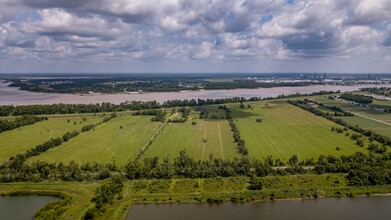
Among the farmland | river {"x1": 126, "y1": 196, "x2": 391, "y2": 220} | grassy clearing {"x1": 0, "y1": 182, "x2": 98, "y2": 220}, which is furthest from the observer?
the farmland

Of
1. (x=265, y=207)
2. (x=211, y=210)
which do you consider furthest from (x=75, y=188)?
(x=265, y=207)

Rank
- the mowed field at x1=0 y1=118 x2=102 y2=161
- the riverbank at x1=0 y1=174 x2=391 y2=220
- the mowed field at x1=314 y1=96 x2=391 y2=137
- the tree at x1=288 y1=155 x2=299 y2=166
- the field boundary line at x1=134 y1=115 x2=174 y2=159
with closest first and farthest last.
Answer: the riverbank at x1=0 y1=174 x2=391 y2=220
the tree at x1=288 y1=155 x2=299 y2=166
the field boundary line at x1=134 y1=115 x2=174 y2=159
the mowed field at x1=0 y1=118 x2=102 y2=161
the mowed field at x1=314 y1=96 x2=391 y2=137

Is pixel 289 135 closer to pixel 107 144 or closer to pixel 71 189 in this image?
pixel 107 144

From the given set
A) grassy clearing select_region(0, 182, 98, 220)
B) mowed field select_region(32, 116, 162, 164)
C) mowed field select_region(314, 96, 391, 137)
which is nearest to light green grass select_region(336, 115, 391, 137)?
mowed field select_region(314, 96, 391, 137)

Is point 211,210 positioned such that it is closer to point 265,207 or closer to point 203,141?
point 265,207

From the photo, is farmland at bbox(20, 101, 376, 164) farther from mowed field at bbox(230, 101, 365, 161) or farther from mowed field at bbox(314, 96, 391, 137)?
mowed field at bbox(314, 96, 391, 137)

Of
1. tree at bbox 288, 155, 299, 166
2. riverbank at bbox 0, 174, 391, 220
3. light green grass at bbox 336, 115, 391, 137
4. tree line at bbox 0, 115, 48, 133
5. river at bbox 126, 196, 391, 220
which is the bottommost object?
river at bbox 126, 196, 391, 220
